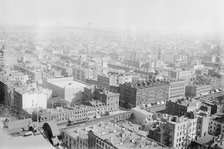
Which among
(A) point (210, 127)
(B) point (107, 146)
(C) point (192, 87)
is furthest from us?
(C) point (192, 87)

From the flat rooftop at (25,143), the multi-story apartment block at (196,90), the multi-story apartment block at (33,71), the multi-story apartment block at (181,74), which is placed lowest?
the multi-story apartment block at (196,90)

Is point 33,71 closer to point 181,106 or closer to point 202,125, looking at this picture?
point 181,106

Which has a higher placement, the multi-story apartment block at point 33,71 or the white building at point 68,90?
the multi-story apartment block at point 33,71

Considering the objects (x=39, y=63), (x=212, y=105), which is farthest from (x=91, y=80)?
(x=212, y=105)

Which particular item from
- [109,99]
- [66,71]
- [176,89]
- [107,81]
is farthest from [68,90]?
[176,89]

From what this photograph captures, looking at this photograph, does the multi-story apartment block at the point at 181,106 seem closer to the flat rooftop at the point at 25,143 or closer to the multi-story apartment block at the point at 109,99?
the multi-story apartment block at the point at 109,99

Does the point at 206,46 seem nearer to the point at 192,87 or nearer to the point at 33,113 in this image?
the point at 192,87

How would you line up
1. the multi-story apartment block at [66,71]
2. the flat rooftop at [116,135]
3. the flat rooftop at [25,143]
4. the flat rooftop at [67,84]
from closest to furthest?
A: the flat rooftop at [25,143] < the flat rooftop at [116,135] < the flat rooftop at [67,84] < the multi-story apartment block at [66,71]

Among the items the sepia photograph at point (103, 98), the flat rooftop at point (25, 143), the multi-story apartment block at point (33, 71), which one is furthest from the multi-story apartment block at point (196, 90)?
the flat rooftop at point (25, 143)
